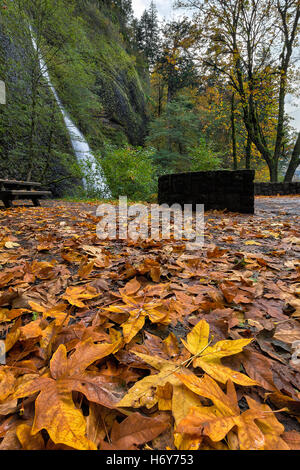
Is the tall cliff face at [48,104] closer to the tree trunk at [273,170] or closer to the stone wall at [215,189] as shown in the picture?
the stone wall at [215,189]

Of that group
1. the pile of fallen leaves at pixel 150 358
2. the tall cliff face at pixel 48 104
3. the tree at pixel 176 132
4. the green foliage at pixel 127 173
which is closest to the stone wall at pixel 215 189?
the pile of fallen leaves at pixel 150 358

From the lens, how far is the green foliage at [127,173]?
861 cm

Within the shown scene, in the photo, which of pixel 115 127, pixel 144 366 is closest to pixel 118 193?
pixel 144 366

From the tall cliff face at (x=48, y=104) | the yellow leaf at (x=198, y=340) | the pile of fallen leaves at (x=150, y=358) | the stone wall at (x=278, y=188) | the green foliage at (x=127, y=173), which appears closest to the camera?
the pile of fallen leaves at (x=150, y=358)

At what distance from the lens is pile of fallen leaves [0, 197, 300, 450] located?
0.46 metres

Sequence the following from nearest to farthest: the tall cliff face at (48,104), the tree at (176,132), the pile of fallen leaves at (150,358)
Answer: the pile of fallen leaves at (150,358) < the tall cliff face at (48,104) < the tree at (176,132)

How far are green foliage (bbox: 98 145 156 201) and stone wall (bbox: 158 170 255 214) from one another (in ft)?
12.4

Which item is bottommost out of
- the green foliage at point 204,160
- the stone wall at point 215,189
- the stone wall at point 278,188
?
the stone wall at point 215,189

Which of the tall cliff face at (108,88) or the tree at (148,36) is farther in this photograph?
the tree at (148,36)

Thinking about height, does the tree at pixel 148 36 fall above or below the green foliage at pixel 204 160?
above

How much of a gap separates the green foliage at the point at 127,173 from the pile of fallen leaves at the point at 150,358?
7572mm

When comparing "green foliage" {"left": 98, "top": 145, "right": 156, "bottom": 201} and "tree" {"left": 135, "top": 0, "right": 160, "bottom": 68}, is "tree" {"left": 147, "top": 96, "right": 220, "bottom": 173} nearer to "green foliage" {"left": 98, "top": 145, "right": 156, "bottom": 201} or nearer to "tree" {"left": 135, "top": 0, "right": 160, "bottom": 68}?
"green foliage" {"left": 98, "top": 145, "right": 156, "bottom": 201}

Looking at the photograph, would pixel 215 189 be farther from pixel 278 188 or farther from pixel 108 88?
pixel 108 88

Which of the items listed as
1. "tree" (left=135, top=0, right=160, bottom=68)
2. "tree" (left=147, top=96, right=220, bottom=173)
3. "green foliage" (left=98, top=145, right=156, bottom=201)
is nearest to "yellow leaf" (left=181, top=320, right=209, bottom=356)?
"green foliage" (left=98, top=145, right=156, bottom=201)
